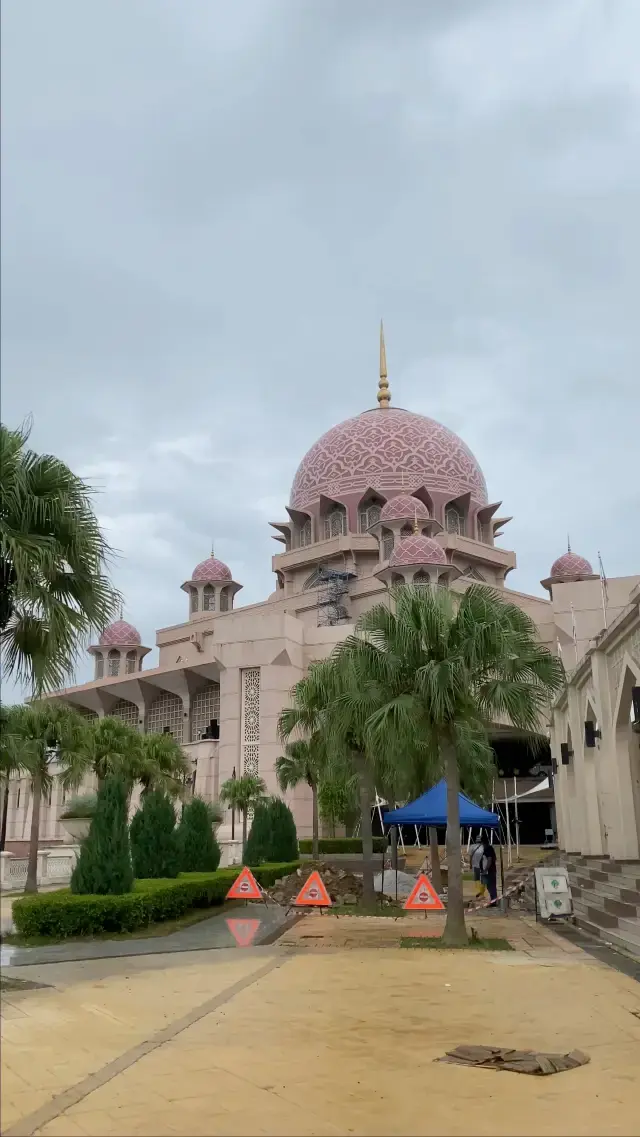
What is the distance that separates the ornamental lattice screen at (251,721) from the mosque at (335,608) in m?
0.06

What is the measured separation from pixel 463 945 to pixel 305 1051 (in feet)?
25.0

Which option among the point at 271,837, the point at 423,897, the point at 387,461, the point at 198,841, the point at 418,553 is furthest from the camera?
the point at 387,461

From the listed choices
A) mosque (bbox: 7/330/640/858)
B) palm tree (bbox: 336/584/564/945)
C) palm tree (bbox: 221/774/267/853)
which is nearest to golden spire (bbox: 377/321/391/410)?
mosque (bbox: 7/330/640/858)

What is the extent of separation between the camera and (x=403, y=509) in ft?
161

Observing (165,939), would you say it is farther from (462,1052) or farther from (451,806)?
(462,1052)

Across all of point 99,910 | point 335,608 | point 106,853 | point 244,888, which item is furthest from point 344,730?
point 335,608

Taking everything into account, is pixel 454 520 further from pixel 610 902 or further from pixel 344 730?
pixel 610 902

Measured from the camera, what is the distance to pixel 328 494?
55.1m

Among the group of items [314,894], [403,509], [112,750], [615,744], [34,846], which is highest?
[403,509]

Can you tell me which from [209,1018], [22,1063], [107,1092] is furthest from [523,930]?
[22,1063]

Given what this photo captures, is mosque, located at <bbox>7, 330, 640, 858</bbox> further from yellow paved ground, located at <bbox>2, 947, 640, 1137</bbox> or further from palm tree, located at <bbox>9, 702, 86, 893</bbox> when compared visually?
yellow paved ground, located at <bbox>2, 947, 640, 1137</bbox>

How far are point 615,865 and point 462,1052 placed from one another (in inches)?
461

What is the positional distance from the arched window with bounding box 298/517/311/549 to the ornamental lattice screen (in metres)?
16.6

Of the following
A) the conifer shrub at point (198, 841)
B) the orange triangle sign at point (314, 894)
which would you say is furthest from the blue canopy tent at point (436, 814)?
the conifer shrub at point (198, 841)
